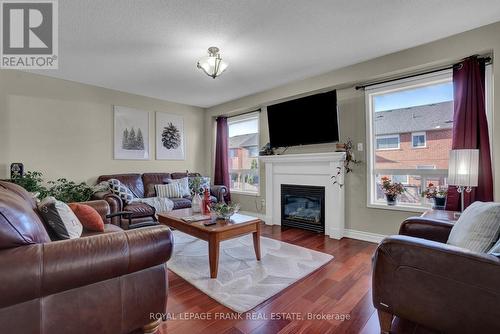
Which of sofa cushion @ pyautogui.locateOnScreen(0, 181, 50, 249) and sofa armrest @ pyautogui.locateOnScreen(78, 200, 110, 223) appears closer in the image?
sofa cushion @ pyautogui.locateOnScreen(0, 181, 50, 249)

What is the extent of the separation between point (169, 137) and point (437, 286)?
494cm

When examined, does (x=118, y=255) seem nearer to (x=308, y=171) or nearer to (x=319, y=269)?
(x=319, y=269)

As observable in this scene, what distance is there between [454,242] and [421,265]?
44 centimetres

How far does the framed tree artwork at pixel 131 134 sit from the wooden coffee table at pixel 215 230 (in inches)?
92.8

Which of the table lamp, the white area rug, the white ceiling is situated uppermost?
the white ceiling

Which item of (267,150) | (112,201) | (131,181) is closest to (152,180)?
(131,181)

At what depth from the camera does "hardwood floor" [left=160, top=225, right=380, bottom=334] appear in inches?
62.9

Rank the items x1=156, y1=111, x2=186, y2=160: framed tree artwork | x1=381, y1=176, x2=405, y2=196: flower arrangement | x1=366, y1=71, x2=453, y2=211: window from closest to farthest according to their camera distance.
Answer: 1. x1=366, y1=71, x2=453, y2=211: window
2. x1=381, y1=176, x2=405, y2=196: flower arrangement
3. x1=156, y1=111, x2=186, y2=160: framed tree artwork

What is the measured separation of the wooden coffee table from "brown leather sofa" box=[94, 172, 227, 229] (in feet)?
3.11

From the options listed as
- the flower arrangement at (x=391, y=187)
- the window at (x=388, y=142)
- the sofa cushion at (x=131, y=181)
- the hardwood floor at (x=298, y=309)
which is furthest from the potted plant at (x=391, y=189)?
the sofa cushion at (x=131, y=181)

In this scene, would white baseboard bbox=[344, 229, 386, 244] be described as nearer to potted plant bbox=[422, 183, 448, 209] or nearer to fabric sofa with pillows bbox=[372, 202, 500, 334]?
potted plant bbox=[422, 183, 448, 209]

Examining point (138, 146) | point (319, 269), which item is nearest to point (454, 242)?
point (319, 269)

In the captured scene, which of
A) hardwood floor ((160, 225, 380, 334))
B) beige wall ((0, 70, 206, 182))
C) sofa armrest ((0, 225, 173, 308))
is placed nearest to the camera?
sofa armrest ((0, 225, 173, 308))

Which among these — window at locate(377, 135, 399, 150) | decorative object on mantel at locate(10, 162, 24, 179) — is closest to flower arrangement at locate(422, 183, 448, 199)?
window at locate(377, 135, 399, 150)
